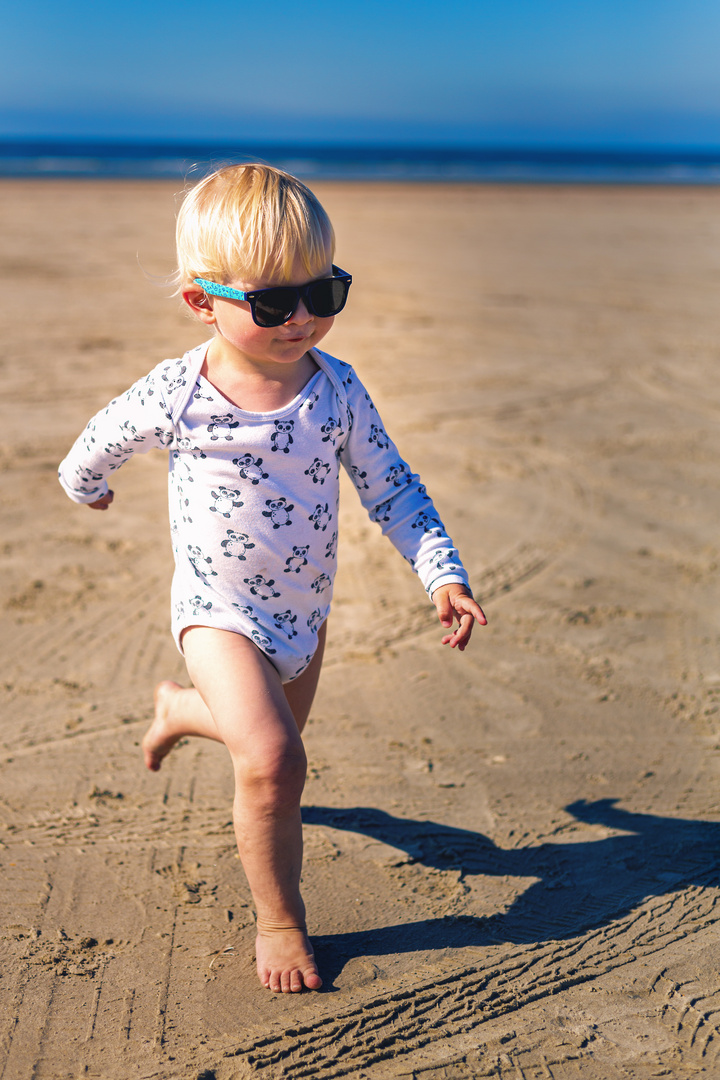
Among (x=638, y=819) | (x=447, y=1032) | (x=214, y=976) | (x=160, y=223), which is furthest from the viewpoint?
(x=160, y=223)

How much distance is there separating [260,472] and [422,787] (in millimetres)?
1168

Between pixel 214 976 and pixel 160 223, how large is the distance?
49.4 ft

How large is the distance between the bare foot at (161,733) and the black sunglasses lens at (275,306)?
1080 mm

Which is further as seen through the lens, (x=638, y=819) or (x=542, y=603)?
(x=542, y=603)

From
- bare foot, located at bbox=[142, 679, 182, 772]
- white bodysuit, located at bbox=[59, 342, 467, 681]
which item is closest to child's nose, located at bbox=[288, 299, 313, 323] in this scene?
white bodysuit, located at bbox=[59, 342, 467, 681]

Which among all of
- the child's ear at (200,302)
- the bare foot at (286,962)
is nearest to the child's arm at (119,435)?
the child's ear at (200,302)

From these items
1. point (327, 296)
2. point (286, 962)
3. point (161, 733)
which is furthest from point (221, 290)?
point (286, 962)

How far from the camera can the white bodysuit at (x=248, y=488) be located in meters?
1.86

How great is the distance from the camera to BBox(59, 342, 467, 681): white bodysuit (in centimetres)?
186

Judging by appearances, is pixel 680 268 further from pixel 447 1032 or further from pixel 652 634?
pixel 447 1032

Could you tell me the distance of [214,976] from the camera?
1877mm

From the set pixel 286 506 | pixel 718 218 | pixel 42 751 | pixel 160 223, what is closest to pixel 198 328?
pixel 42 751

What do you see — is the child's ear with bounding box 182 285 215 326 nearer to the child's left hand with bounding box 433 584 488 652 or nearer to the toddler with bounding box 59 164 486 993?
the toddler with bounding box 59 164 486 993

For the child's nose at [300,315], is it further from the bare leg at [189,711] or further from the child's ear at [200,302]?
the bare leg at [189,711]
